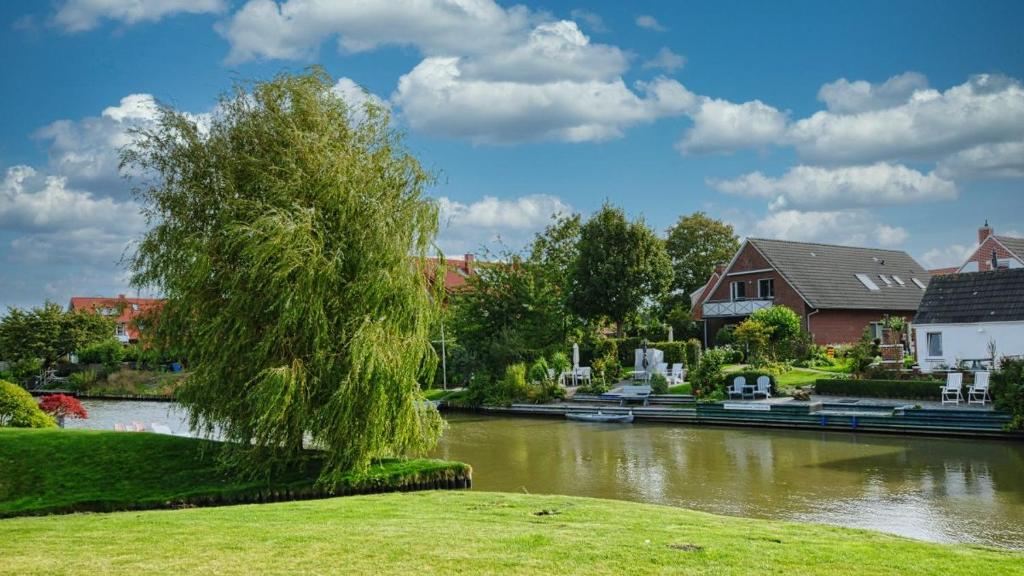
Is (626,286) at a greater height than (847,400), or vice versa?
(626,286)

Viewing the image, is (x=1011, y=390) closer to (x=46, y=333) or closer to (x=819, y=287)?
(x=819, y=287)

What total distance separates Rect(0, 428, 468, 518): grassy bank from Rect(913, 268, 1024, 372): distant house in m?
22.2

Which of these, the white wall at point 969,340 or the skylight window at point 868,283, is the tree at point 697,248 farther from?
the white wall at point 969,340

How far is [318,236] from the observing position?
15.9m

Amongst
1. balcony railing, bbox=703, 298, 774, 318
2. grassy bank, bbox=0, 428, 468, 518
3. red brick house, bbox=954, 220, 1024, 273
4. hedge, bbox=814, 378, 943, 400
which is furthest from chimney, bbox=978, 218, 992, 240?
grassy bank, bbox=0, 428, 468, 518

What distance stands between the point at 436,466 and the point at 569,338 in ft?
93.6

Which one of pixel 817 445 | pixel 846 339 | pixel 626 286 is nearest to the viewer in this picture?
pixel 817 445

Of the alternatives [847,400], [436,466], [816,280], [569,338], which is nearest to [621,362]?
[569,338]

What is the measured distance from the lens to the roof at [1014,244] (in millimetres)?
42906

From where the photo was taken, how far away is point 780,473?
19.3 metres

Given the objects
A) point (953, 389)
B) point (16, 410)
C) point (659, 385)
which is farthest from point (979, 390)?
Result: point (16, 410)

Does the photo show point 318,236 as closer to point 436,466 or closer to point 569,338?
point 436,466

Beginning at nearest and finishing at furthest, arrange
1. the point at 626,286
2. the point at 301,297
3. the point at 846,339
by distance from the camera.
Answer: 1. the point at 301,297
2. the point at 846,339
3. the point at 626,286

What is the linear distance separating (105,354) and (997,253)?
2403 inches
